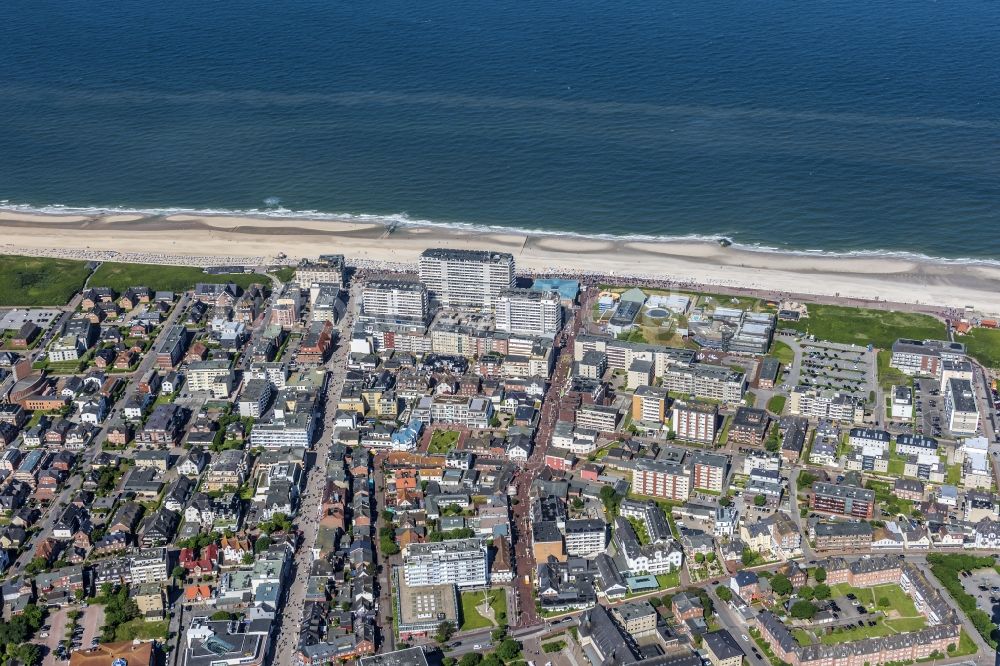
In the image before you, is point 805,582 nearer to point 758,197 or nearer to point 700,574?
point 700,574

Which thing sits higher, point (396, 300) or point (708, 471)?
point (396, 300)

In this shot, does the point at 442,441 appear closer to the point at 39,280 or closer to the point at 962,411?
the point at 962,411

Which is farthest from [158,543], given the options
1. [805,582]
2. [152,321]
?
[805,582]

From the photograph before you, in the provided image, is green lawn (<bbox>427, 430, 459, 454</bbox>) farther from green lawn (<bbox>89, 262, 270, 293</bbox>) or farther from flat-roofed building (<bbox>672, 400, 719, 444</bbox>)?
green lawn (<bbox>89, 262, 270, 293</bbox>)

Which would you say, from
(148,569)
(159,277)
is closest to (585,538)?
(148,569)

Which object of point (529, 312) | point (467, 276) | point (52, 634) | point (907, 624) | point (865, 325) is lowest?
point (52, 634)

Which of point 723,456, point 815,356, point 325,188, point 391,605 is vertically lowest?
point 391,605

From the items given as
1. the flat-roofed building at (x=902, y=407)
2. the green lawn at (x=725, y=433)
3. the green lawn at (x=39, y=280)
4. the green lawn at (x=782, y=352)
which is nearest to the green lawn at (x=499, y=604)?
the green lawn at (x=725, y=433)
